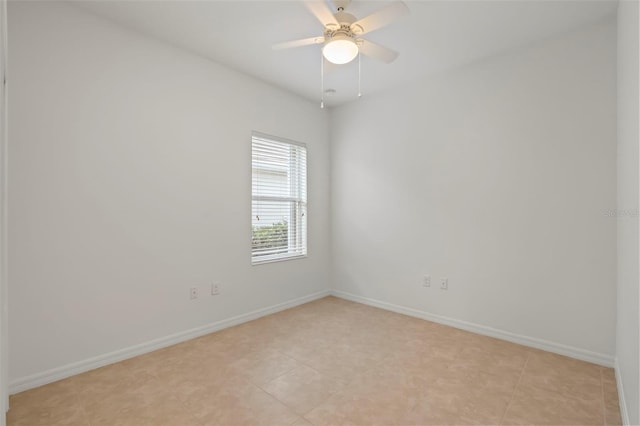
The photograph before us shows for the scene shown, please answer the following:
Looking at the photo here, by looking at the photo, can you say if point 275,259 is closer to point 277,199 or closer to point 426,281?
point 277,199

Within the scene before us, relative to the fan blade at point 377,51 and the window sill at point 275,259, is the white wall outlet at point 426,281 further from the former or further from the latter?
the fan blade at point 377,51

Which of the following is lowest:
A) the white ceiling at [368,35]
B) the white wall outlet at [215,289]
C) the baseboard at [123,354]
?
the baseboard at [123,354]

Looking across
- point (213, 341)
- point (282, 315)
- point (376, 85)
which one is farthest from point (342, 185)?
point (213, 341)

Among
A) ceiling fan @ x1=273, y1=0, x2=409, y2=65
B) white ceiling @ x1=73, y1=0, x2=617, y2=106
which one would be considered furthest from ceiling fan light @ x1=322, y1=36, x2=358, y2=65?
white ceiling @ x1=73, y1=0, x2=617, y2=106

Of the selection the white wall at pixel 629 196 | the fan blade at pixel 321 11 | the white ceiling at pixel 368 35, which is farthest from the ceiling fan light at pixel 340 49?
the white wall at pixel 629 196

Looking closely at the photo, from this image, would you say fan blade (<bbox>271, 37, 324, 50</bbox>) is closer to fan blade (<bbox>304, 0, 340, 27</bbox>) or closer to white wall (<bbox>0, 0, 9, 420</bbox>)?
fan blade (<bbox>304, 0, 340, 27</bbox>)

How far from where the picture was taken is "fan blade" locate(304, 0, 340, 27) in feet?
6.29

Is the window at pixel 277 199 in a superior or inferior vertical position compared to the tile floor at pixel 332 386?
superior

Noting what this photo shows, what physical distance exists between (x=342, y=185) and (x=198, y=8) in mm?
2563

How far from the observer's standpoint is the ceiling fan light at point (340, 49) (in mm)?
2104

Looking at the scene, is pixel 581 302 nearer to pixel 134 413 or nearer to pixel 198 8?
pixel 134 413

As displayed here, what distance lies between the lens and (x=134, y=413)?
1.91 metres

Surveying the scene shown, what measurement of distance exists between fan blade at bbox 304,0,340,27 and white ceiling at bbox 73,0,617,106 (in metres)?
0.36

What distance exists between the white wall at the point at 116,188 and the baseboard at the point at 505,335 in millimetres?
→ 1553
